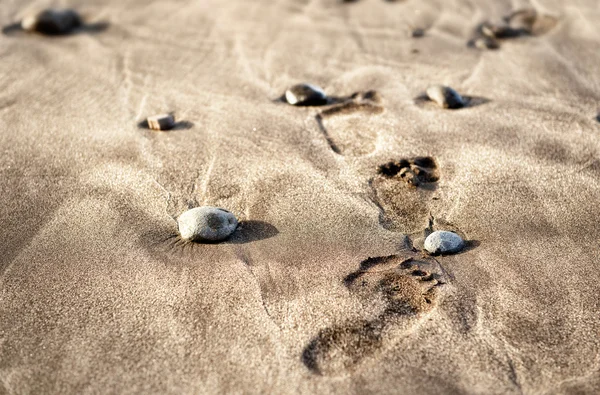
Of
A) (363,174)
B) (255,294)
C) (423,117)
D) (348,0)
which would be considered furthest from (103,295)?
(348,0)

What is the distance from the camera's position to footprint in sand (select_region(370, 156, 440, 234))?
2068 mm

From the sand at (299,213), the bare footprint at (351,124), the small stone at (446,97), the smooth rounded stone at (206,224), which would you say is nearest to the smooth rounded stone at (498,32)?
the sand at (299,213)

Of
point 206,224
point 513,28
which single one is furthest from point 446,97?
point 206,224

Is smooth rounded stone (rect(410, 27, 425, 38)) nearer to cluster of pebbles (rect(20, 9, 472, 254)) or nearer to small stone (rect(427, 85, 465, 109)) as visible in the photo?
cluster of pebbles (rect(20, 9, 472, 254))

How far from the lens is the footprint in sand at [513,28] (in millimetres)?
3291

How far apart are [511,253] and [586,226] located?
0.33 m

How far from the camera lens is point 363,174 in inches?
89.4

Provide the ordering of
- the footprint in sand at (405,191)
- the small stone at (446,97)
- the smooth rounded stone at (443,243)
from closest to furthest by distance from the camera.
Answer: the smooth rounded stone at (443,243), the footprint in sand at (405,191), the small stone at (446,97)

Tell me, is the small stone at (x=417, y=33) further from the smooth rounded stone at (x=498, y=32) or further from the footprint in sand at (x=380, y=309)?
the footprint in sand at (x=380, y=309)

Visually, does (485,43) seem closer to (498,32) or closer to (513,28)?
(498,32)

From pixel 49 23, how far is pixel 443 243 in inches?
108

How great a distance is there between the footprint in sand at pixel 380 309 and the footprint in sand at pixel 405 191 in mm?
186

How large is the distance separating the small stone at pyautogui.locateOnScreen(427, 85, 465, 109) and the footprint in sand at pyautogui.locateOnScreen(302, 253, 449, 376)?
103cm

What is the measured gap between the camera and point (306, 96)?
2689 millimetres
